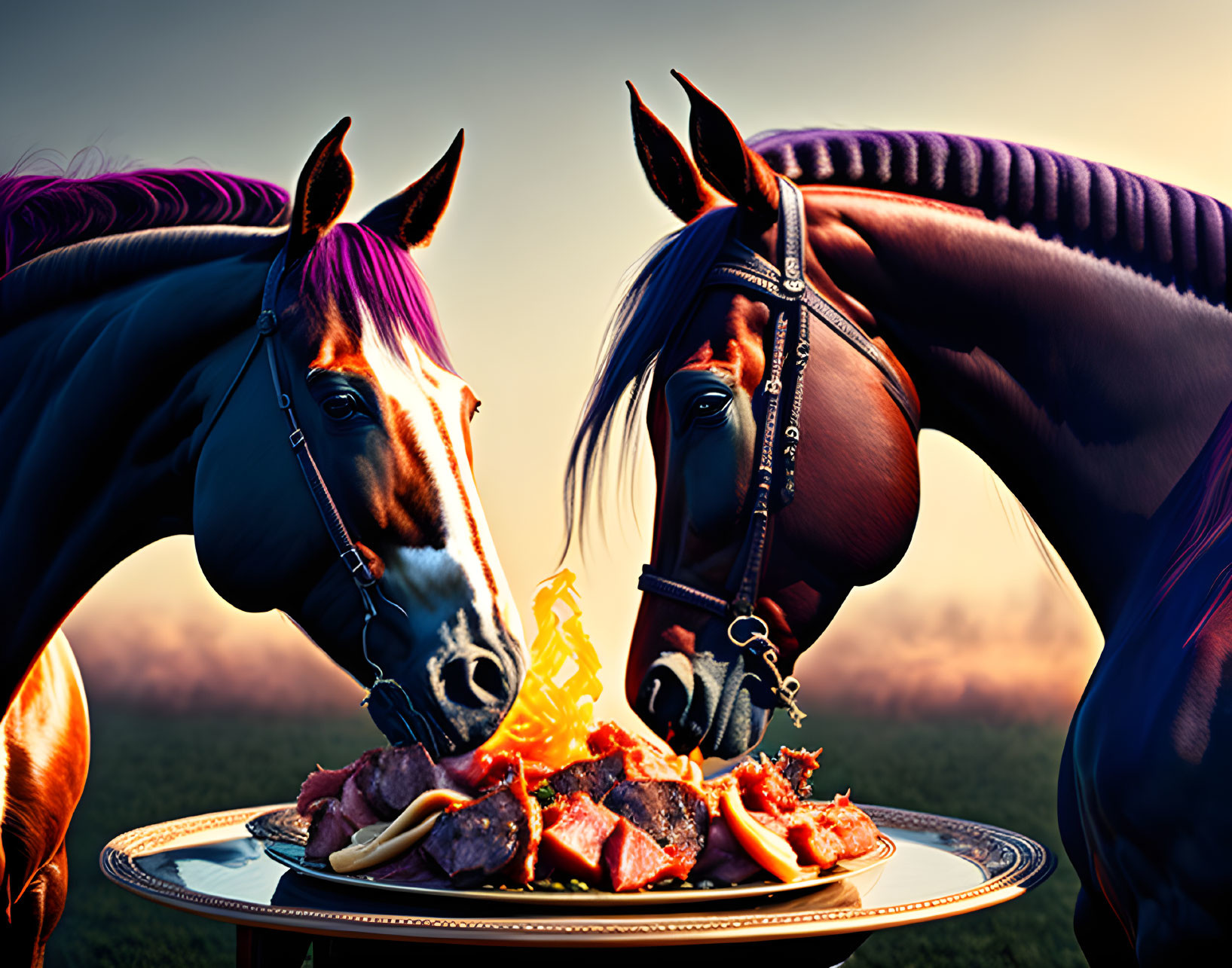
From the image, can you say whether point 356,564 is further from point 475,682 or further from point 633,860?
point 633,860

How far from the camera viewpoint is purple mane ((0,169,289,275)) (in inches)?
75.8

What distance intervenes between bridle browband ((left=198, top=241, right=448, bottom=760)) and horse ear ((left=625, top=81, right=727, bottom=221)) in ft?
2.62

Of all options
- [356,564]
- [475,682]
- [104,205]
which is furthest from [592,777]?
[104,205]

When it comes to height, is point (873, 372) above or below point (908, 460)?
above

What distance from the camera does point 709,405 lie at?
1720 millimetres

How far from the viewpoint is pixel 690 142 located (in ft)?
5.75

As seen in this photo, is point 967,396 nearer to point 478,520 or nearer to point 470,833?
point 478,520

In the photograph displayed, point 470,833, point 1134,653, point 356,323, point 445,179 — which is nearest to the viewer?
Answer: point 1134,653

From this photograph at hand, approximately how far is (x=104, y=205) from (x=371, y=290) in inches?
24.7

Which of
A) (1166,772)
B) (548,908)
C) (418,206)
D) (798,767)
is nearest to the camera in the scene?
(1166,772)

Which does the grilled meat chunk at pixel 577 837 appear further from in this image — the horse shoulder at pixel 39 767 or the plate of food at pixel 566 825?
the horse shoulder at pixel 39 767

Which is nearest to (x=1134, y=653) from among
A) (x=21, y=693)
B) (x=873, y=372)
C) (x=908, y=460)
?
(x=908, y=460)

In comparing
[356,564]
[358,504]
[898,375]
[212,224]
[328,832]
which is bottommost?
[328,832]

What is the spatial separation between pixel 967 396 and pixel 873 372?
0.18 meters
